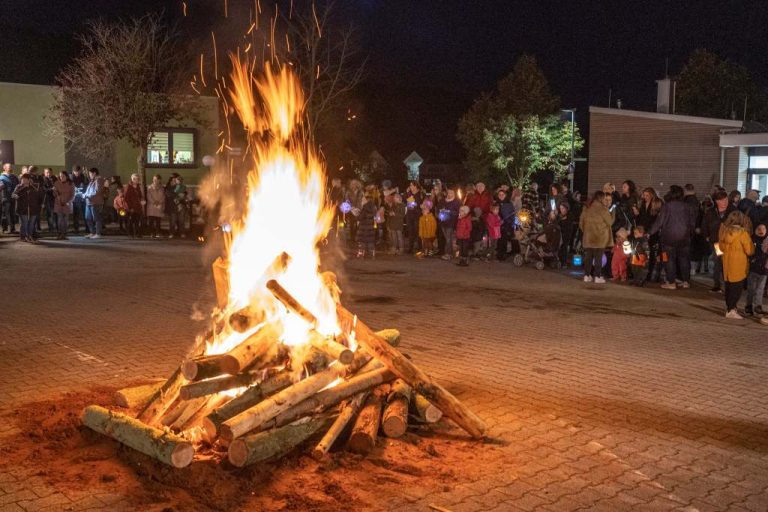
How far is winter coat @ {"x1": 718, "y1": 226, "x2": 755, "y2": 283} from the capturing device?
443 inches

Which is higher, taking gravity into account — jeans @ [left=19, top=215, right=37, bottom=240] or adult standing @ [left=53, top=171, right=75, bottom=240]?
adult standing @ [left=53, top=171, right=75, bottom=240]

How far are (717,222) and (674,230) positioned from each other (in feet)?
2.75

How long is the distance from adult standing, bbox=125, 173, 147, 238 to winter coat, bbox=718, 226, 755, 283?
17.8m

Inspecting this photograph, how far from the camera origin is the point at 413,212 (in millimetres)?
20656

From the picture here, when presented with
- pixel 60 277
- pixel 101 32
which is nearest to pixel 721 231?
pixel 60 277

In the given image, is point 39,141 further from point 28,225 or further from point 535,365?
point 535,365

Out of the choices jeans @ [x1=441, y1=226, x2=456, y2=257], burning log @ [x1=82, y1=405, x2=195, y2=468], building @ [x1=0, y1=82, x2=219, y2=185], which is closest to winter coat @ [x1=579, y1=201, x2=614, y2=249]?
jeans @ [x1=441, y1=226, x2=456, y2=257]

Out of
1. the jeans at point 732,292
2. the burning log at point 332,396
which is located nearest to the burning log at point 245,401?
the burning log at point 332,396

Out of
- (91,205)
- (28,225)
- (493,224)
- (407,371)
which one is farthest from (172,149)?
(407,371)

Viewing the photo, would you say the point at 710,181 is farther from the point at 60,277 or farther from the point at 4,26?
the point at 4,26

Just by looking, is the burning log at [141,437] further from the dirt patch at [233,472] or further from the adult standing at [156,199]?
the adult standing at [156,199]

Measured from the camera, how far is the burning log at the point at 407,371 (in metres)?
5.83

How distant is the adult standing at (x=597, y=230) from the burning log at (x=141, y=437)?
1148 cm

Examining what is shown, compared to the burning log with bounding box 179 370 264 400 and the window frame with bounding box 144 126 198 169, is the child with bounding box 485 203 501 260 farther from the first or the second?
the window frame with bounding box 144 126 198 169
